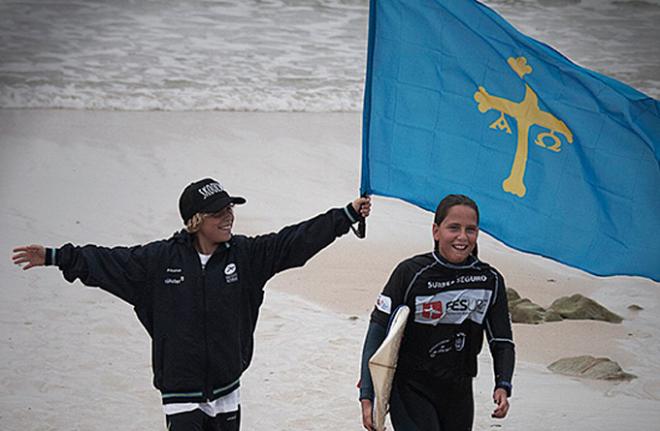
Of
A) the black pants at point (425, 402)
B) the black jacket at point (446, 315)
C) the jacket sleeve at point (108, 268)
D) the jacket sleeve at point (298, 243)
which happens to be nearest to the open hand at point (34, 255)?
the jacket sleeve at point (108, 268)

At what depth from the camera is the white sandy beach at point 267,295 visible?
7301mm

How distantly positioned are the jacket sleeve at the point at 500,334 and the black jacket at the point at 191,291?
0.71 m

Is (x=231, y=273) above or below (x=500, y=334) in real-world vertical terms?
above

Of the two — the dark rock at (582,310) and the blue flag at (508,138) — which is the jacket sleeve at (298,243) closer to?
the blue flag at (508,138)

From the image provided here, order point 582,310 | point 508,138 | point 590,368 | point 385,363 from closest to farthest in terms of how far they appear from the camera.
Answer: point 385,363 < point 508,138 < point 590,368 < point 582,310

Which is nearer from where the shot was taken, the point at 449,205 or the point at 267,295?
the point at 449,205

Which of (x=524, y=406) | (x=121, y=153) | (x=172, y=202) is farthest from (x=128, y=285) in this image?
(x=121, y=153)

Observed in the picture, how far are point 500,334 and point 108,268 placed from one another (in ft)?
5.55

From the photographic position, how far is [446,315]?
16.5 feet

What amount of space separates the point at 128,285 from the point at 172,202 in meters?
6.66

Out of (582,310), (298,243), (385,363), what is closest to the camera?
(385,363)

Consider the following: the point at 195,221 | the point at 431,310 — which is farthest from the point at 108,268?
the point at 431,310

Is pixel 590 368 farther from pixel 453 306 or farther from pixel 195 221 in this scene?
pixel 195 221

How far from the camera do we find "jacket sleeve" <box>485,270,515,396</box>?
5.09m
